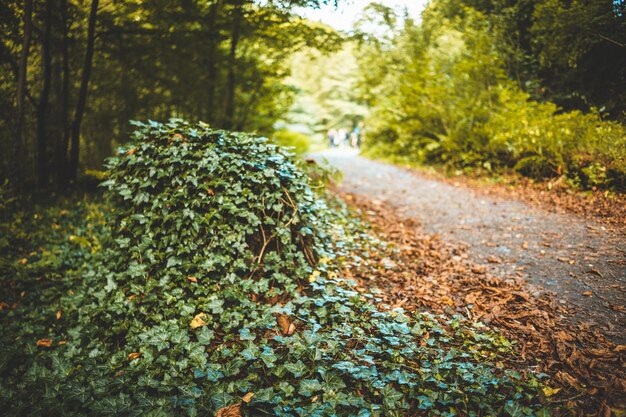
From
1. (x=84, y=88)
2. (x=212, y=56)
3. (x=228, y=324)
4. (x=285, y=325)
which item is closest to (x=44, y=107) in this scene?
(x=84, y=88)

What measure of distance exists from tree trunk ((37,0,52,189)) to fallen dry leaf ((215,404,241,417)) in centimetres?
781

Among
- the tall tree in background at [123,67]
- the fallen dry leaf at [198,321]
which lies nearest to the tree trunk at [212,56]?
the tall tree in background at [123,67]

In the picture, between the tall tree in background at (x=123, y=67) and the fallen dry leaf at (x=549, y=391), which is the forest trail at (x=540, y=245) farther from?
the tall tree in background at (x=123, y=67)

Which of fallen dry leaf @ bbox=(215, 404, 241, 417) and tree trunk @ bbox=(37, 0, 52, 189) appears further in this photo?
tree trunk @ bbox=(37, 0, 52, 189)

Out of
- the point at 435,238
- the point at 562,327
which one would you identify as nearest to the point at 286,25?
the point at 435,238

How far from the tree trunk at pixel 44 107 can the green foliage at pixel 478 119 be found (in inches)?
415

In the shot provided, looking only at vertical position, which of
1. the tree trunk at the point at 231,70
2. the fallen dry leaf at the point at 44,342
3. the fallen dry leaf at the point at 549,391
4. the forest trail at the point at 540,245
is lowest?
the fallen dry leaf at the point at 44,342

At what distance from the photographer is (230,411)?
225 centimetres

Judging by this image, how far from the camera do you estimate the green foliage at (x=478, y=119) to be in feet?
21.8

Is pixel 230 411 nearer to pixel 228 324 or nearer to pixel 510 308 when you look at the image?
pixel 228 324

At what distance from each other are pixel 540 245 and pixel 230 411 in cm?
484

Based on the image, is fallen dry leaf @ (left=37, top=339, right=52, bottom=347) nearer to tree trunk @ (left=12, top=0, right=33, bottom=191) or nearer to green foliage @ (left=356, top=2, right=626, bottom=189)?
tree trunk @ (left=12, top=0, right=33, bottom=191)

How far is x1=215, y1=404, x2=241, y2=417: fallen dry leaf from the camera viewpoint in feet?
7.28

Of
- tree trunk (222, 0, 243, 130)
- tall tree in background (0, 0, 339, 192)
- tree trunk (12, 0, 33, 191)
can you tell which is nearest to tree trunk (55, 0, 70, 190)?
tall tree in background (0, 0, 339, 192)
